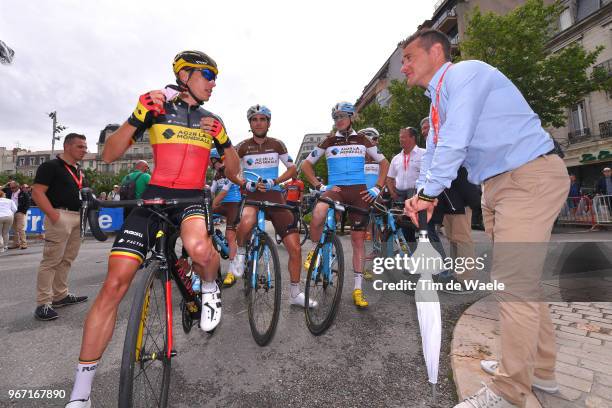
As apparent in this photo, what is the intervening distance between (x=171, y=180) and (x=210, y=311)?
1058 mm

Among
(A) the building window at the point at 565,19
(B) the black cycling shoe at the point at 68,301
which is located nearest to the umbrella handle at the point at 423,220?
(B) the black cycling shoe at the point at 68,301

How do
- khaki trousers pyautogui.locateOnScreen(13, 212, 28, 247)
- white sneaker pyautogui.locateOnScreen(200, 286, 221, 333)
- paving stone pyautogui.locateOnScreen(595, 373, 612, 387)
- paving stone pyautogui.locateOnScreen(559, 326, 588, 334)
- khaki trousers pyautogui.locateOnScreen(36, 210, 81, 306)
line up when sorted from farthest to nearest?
khaki trousers pyautogui.locateOnScreen(13, 212, 28, 247), khaki trousers pyautogui.locateOnScreen(36, 210, 81, 306), paving stone pyautogui.locateOnScreen(559, 326, 588, 334), white sneaker pyautogui.locateOnScreen(200, 286, 221, 333), paving stone pyautogui.locateOnScreen(595, 373, 612, 387)

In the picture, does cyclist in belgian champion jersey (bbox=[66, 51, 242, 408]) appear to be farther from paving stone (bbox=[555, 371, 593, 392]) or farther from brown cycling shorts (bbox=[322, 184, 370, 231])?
paving stone (bbox=[555, 371, 593, 392])

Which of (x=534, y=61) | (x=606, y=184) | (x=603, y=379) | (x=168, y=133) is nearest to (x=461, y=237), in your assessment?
(x=603, y=379)

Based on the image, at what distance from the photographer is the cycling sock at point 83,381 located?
176 cm

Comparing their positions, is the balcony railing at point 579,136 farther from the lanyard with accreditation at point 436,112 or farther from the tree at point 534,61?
the lanyard with accreditation at point 436,112

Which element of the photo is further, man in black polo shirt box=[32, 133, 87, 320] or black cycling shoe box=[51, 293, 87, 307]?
black cycling shoe box=[51, 293, 87, 307]

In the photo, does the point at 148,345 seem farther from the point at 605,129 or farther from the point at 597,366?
the point at 605,129

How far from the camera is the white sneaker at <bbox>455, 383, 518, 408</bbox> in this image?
1798 millimetres

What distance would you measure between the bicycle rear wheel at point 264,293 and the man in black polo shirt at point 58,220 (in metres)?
2.61

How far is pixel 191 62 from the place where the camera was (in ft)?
8.46

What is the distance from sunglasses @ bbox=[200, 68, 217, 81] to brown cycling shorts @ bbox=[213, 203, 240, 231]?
3.32 metres

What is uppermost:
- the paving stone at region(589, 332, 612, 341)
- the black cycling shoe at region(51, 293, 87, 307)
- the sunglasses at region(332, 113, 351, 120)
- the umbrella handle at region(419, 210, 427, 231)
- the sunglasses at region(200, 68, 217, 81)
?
the sunglasses at region(332, 113, 351, 120)

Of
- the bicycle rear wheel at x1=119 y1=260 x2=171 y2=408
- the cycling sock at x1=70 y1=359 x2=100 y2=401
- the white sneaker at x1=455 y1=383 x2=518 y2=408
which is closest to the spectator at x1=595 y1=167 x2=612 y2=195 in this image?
the white sneaker at x1=455 y1=383 x2=518 y2=408
